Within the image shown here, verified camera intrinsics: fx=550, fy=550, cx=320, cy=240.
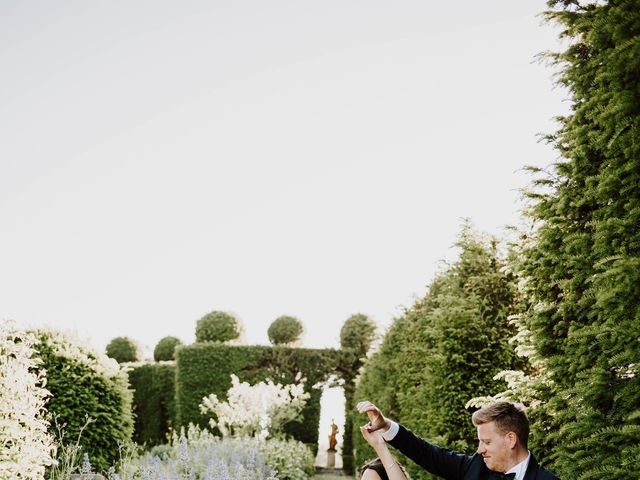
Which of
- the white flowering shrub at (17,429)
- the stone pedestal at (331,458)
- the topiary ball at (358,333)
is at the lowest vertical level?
the stone pedestal at (331,458)

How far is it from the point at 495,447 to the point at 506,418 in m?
0.16

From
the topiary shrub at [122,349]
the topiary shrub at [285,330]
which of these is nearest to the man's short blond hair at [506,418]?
the topiary shrub at [285,330]

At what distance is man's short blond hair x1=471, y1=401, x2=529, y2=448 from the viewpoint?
2816 mm

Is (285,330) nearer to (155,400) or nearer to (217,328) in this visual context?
(217,328)

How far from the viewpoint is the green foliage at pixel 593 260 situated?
3125mm

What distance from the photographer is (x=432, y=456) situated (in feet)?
10.6

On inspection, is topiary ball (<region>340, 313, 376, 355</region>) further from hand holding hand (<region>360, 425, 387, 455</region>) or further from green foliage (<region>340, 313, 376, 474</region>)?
hand holding hand (<region>360, 425, 387, 455</region>)

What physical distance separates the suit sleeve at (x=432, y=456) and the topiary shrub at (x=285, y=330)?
1544 cm

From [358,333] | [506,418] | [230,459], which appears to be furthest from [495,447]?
[358,333]

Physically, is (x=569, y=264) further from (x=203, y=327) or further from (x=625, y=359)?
(x=203, y=327)

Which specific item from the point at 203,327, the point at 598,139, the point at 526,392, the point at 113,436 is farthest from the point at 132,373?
the point at 598,139

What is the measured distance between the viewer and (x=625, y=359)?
3068 millimetres

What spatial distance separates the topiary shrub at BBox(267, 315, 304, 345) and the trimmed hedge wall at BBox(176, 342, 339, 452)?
3.93 ft

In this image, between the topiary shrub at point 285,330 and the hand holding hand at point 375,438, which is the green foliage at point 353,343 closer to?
the topiary shrub at point 285,330
